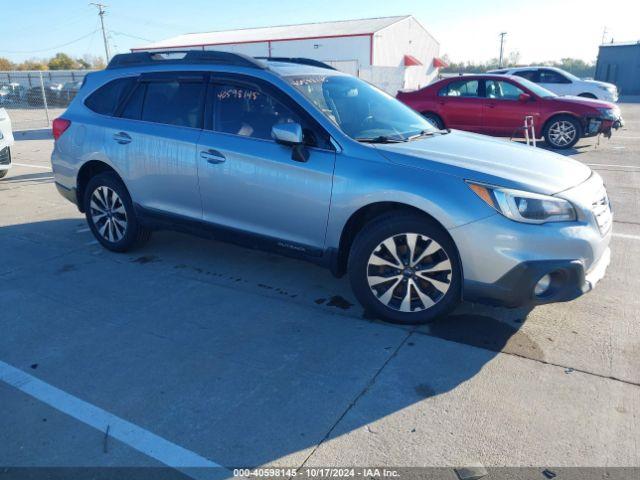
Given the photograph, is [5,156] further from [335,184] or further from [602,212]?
[602,212]

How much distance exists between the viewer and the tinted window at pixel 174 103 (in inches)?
183

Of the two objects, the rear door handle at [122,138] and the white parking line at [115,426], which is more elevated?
the rear door handle at [122,138]

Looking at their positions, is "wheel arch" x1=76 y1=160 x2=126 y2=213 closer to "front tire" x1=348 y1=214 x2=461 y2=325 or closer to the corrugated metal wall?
"front tire" x1=348 y1=214 x2=461 y2=325

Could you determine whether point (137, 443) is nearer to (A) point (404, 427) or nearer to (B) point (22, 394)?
(B) point (22, 394)

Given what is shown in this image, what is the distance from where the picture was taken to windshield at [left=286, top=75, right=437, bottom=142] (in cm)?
417

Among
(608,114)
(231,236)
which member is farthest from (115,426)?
(608,114)

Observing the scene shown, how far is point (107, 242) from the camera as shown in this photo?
5.46 m

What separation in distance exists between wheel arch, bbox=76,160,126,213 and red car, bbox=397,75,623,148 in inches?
321

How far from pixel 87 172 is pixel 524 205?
4.29 meters

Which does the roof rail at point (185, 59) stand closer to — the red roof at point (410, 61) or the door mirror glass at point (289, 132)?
the door mirror glass at point (289, 132)

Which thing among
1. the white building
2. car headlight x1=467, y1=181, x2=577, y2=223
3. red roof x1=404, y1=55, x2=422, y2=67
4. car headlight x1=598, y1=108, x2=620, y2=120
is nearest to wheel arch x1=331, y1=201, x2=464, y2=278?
car headlight x1=467, y1=181, x2=577, y2=223

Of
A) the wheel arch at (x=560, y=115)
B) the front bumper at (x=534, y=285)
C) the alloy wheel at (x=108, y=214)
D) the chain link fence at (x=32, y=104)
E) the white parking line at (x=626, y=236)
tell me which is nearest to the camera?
the front bumper at (x=534, y=285)

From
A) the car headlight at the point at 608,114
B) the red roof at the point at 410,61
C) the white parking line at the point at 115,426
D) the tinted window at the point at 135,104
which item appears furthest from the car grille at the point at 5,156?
the red roof at the point at 410,61

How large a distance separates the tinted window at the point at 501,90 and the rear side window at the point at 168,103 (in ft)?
29.7
